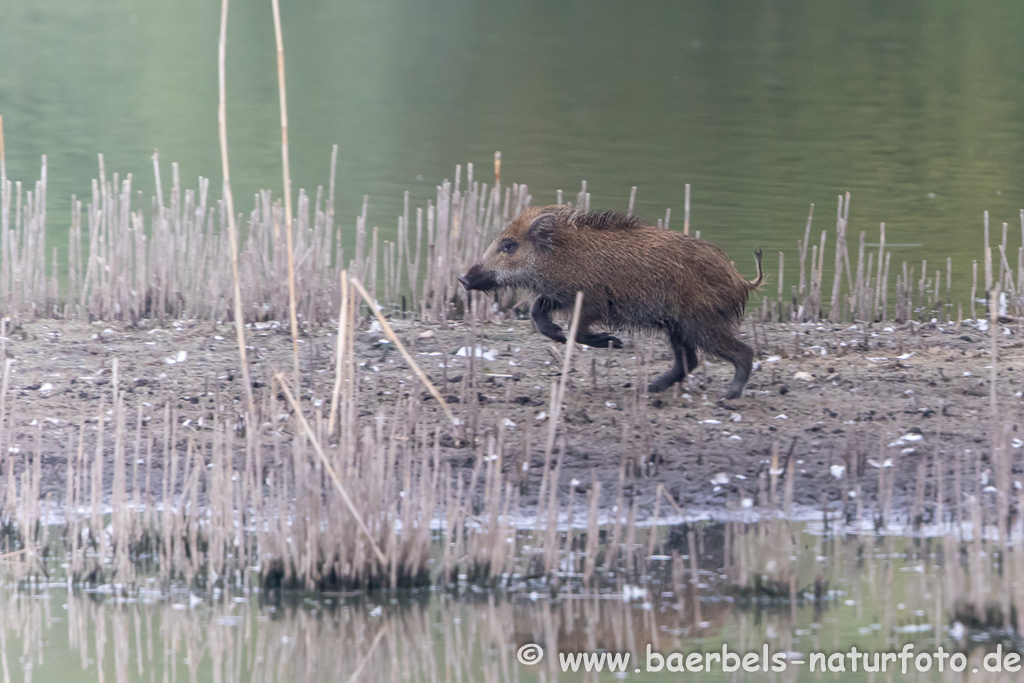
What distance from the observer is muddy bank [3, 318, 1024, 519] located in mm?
7770

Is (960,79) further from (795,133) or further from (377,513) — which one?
(377,513)

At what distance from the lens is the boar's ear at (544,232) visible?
9250 millimetres

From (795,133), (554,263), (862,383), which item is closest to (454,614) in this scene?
(554,263)

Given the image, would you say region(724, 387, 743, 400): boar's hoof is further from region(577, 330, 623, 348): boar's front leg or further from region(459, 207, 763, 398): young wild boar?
region(577, 330, 623, 348): boar's front leg

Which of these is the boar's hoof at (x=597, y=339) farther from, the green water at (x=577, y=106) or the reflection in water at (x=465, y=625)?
the green water at (x=577, y=106)

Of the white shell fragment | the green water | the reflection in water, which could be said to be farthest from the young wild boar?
the green water

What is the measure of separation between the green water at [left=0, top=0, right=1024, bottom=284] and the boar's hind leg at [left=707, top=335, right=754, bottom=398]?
533 cm

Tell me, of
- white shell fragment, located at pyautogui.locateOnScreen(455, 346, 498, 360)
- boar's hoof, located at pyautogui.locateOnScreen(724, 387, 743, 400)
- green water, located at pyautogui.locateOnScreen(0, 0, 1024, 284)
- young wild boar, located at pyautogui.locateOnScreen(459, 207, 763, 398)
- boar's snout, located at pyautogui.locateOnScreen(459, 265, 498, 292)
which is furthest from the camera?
green water, located at pyautogui.locateOnScreen(0, 0, 1024, 284)

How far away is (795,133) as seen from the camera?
79.0ft

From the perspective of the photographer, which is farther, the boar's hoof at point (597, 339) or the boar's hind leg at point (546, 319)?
the boar's hind leg at point (546, 319)

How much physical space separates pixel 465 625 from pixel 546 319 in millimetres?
3489

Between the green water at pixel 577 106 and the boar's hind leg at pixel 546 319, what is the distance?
5287 millimetres

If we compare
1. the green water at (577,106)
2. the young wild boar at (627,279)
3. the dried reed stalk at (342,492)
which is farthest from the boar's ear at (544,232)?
the green water at (577,106)

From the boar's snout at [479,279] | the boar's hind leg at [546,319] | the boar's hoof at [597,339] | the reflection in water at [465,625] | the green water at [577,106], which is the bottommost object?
the reflection in water at [465,625]
